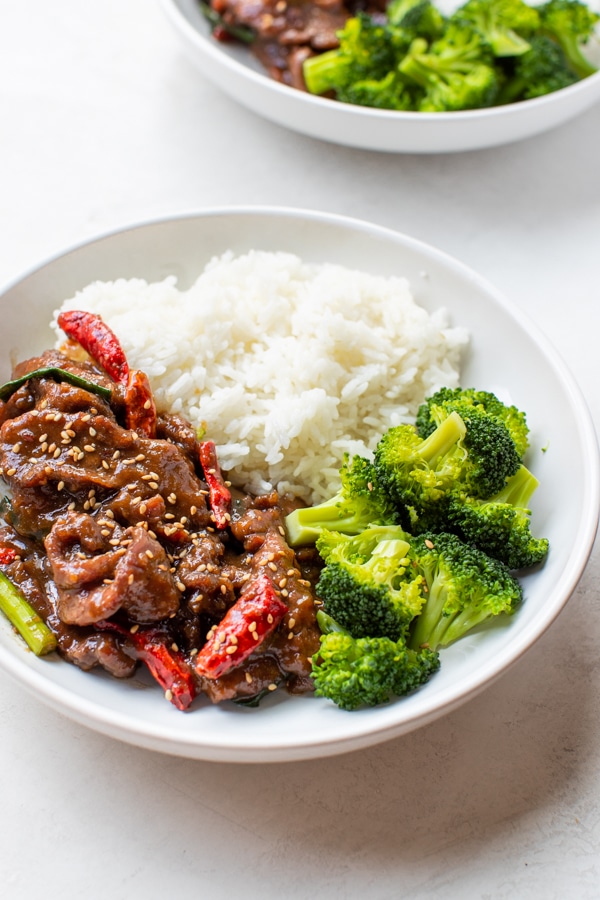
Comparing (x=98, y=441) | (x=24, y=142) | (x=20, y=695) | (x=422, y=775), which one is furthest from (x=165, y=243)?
(x=422, y=775)

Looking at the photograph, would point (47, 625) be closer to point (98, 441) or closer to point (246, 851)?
point (98, 441)

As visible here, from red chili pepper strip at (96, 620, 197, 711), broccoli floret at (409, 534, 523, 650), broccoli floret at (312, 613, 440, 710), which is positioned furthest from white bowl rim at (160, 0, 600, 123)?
red chili pepper strip at (96, 620, 197, 711)

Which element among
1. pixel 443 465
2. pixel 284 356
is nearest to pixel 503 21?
pixel 284 356

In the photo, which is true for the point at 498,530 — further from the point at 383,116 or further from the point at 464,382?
the point at 383,116

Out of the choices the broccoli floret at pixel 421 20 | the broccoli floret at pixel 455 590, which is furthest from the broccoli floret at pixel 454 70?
the broccoli floret at pixel 455 590

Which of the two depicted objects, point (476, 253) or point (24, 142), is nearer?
point (476, 253)
